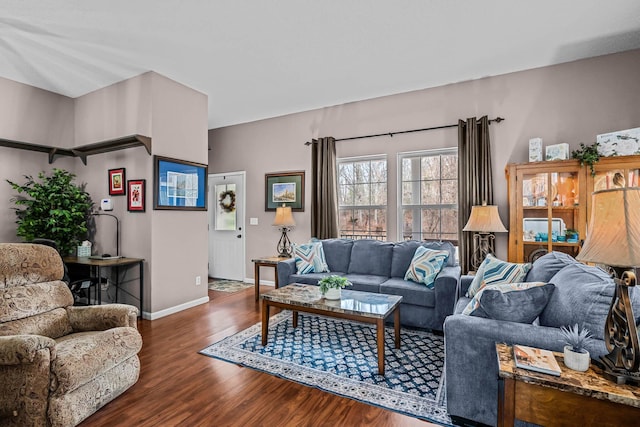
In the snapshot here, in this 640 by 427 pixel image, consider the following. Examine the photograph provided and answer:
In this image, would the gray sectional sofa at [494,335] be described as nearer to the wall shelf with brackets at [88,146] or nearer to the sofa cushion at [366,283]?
the sofa cushion at [366,283]

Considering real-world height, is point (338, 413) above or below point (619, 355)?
below

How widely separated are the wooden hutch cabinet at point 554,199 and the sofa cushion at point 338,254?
1.93 metres

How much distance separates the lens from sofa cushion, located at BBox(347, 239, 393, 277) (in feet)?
13.2

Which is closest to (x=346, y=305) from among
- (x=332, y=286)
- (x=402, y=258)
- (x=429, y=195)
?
(x=332, y=286)

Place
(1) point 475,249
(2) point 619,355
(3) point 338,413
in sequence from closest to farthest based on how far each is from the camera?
1. (2) point 619,355
2. (3) point 338,413
3. (1) point 475,249

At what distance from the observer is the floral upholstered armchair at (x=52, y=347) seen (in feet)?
5.62

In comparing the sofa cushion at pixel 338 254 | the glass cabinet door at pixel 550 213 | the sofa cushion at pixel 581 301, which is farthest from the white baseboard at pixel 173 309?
the glass cabinet door at pixel 550 213

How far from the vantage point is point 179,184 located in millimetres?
4141

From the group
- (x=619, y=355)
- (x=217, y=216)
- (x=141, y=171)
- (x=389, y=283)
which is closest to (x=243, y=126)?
(x=217, y=216)

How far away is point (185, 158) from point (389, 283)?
3094mm

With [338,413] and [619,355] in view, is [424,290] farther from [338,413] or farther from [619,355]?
[619,355]

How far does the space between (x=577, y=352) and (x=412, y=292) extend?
196cm

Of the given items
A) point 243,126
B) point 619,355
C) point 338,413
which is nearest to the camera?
point 619,355

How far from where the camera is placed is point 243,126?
232 inches
